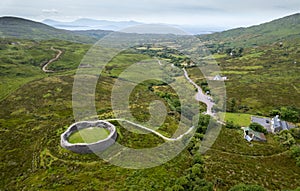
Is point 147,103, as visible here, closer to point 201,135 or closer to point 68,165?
point 201,135

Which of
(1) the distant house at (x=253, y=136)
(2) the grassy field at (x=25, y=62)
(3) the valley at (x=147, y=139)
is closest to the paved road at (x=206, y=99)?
(3) the valley at (x=147, y=139)

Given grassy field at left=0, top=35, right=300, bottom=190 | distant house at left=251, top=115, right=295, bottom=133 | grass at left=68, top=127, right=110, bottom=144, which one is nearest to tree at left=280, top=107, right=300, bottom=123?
distant house at left=251, top=115, right=295, bottom=133

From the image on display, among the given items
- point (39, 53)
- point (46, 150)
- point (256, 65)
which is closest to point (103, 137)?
point (46, 150)

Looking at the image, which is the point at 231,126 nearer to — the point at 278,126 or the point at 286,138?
the point at 278,126

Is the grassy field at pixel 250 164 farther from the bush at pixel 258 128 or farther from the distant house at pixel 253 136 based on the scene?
the bush at pixel 258 128

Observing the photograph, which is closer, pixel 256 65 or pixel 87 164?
pixel 87 164

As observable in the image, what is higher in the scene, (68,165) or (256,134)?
(68,165)
